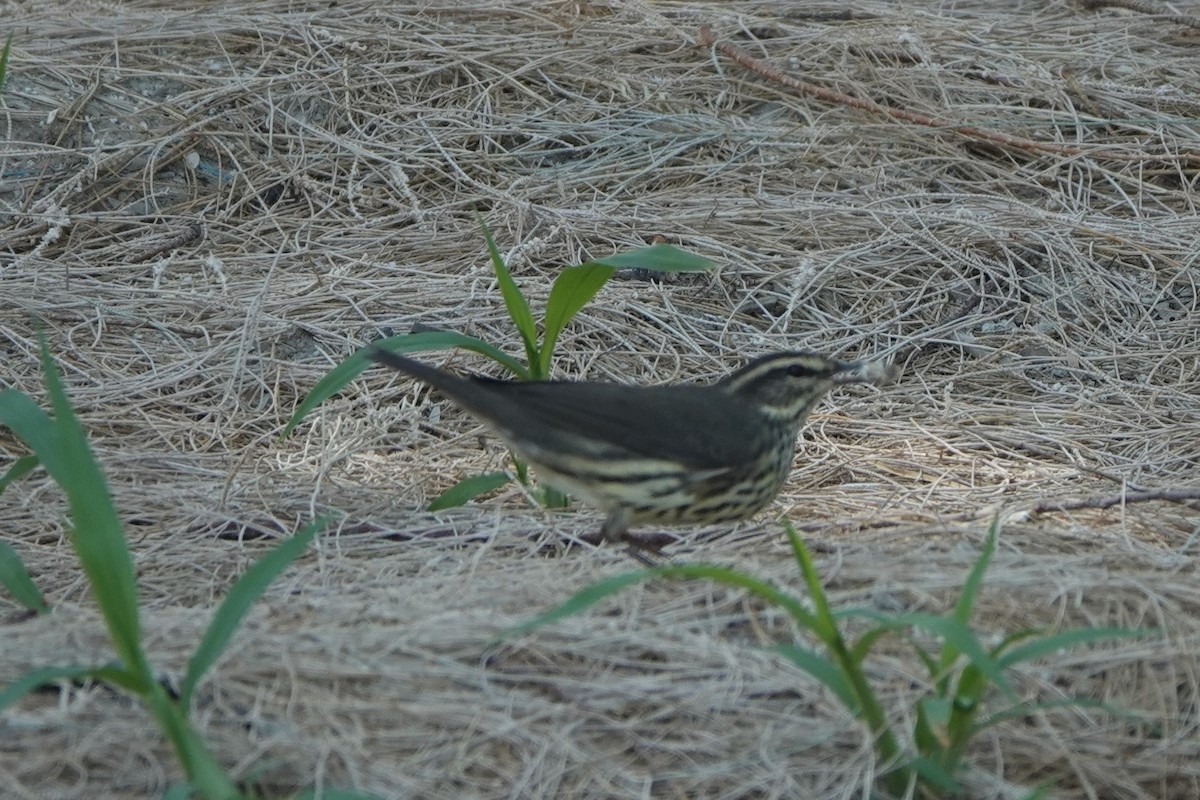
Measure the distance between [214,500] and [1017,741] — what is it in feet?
8.48

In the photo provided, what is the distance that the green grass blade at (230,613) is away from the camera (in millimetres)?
2666

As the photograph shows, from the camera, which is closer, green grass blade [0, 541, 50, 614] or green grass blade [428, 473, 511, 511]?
green grass blade [0, 541, 50, 614]

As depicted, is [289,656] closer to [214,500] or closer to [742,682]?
[742,682]

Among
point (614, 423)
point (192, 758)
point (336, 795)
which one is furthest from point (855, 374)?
point (192, 758)

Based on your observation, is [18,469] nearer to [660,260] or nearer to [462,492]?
[462,492]

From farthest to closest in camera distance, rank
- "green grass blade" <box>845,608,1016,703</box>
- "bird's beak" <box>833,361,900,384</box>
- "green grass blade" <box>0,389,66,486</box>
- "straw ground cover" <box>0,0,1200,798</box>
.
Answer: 1. "bird's beak" <box>833,361,900,384</box>
2. "green grass blade" <box>0,389,66,486</box>
3. "straw ground cover" <box>0,0,1200,798</box>
4. "green grass blade" <box>845,608,1016,703</box>

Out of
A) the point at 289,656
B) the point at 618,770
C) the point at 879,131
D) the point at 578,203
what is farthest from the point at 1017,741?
the point at 879,131

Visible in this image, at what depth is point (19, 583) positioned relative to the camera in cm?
352

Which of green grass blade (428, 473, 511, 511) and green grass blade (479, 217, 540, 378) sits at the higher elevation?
green grass blade (479, 217, 540, 378)

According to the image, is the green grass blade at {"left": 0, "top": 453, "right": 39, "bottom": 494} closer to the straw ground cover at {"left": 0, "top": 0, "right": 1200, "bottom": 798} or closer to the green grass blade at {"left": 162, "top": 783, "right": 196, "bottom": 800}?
the straw ground cover at {"left": 0, "top": 0, "right": 1200, "bottom": 798}

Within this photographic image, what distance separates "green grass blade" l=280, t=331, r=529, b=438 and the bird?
0.15 meters

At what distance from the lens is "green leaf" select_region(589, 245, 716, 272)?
4.03 metres

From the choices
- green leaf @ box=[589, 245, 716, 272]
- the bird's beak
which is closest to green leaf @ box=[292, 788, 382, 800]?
green leaf @ box=[589, 245, 716, 272]

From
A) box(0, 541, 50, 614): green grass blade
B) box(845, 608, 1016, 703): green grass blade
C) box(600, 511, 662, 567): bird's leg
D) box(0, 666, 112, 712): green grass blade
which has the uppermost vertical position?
box(845, 608, 1016, 703): green grass blade
